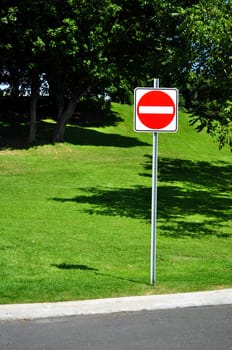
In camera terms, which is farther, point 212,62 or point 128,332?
point 212,62

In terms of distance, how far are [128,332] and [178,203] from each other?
1102 cm

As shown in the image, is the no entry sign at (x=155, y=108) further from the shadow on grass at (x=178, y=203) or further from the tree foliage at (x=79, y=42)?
the tree foliage at (x=79, y=42)

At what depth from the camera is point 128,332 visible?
5.18 meters

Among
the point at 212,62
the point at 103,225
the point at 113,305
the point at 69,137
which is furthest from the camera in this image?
the point at 69,137

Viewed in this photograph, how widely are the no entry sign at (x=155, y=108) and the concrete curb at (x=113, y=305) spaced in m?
2.10

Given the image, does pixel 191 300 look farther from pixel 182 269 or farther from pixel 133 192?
pixel 133 192

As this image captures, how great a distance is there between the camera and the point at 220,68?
1233 cm

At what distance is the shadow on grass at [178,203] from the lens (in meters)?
12.0

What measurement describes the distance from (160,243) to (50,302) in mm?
4239

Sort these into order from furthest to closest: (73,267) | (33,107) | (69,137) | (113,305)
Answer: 1. (69,137)
2. (33,107)
3. (73,267)
4. (113,305)

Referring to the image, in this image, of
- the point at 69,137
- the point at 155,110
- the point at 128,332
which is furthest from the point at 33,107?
the point at 128,332

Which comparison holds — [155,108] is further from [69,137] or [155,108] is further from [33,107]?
[69,137]

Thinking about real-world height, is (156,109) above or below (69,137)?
above

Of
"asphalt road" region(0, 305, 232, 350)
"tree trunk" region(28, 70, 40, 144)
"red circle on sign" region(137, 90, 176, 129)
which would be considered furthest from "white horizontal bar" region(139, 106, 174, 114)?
"tree trunk" region(28, 70, 40, 144)
